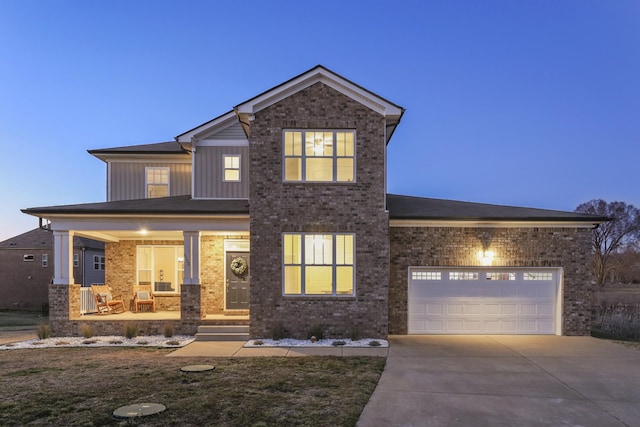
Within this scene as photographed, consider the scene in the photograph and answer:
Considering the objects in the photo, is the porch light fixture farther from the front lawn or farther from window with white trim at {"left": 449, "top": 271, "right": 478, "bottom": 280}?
the front lawn

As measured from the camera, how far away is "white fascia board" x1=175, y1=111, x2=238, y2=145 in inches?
598

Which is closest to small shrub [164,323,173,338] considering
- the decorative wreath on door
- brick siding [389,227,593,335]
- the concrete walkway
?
the concrete walkway

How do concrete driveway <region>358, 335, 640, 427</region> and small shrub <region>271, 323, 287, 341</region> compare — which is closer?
concrete driveway <region>358, 335, 640, 427</region>

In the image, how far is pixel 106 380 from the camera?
788cm

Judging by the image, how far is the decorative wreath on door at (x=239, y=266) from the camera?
1434 cm

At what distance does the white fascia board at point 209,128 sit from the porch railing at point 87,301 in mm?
5939

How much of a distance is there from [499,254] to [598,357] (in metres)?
3.90

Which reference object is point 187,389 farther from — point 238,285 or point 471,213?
point 471,213

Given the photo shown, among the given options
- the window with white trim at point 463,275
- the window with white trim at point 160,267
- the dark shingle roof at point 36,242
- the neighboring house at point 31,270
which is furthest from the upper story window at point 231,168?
the dark shingle roof at point 36,242

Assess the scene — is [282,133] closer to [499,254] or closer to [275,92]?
[275,92]

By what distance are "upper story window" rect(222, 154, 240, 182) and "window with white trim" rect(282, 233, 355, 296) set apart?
15.1 feet

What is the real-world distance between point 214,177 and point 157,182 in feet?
9.58

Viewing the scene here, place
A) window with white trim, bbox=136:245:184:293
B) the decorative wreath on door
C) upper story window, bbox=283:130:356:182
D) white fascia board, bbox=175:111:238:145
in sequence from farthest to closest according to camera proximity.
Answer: window with white trim, bbox=136:245:184:293 < white fascia board, bbox=175:111:238:145 < the decorative wreath on door < upper story window, bbox=283:130:356:182

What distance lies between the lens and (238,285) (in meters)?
14.4
